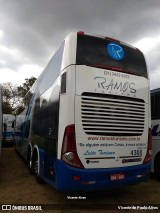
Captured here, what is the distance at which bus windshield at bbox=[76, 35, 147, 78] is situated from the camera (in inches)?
224

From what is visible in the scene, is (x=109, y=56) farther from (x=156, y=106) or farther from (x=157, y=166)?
(x=157, y=166)

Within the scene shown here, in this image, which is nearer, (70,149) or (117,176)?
(70,149)

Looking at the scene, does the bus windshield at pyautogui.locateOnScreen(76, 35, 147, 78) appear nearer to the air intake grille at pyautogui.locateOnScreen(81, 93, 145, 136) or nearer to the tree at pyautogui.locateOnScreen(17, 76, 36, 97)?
the air intake grille at pyautogui.locateOnScreen(81, 93, 145, 136)

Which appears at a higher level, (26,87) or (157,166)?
(26,87)

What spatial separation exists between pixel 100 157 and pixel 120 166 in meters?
0.59

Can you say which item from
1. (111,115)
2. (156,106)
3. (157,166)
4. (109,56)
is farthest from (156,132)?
(109,56)

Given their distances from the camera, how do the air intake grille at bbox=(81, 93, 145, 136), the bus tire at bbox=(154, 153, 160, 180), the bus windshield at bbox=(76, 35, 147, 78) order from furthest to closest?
the bus tire at bbox=(154, 153, 160, 180) < the bus windshield at bbox=(76, 35, 147, 78) < the air intake grille at bbox=(81, 93, 145, 136)

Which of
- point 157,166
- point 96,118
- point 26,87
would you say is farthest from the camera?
point 26,87

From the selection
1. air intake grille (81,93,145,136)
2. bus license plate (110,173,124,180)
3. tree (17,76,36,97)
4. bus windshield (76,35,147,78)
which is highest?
tree (17,76,36,97)

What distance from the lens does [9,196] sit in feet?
21.2

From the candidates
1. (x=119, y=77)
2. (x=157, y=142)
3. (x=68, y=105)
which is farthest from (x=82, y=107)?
(x=157, y=142)

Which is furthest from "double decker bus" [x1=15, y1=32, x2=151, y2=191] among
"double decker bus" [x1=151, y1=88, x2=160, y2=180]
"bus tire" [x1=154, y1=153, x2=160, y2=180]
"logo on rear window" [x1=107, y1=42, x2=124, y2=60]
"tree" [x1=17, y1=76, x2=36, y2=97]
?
"tree" [x1=17, y1=76, x2=36, y2=97]

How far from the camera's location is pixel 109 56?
238 inches

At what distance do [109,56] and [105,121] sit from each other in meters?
1.61
